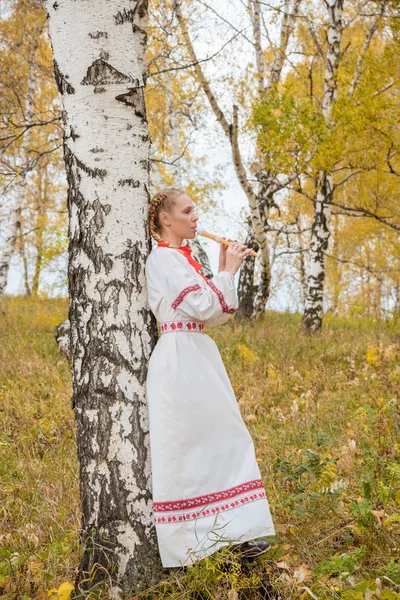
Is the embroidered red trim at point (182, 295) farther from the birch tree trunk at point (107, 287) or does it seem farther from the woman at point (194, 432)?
the birch tree trunk at point (107, 287)

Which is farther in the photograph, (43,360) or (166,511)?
(43,360)

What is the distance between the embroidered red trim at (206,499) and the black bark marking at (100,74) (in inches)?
Answer: 75.1

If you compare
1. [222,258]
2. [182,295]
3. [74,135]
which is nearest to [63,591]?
[182,295]

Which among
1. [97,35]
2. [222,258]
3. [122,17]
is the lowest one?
[222,258]

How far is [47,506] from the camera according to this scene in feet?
10.2

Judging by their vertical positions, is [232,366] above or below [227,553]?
above

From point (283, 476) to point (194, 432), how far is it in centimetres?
121

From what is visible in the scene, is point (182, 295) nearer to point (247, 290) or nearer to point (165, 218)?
point (165, 218)

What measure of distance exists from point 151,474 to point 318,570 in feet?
2.77

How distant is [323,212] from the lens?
9.27 meters

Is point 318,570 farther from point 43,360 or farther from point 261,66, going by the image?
point 261,66

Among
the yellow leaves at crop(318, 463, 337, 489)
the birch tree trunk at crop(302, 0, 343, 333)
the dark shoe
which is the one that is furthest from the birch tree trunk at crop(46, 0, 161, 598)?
the birch tree trunk at crop(302, 0, 343, 333)

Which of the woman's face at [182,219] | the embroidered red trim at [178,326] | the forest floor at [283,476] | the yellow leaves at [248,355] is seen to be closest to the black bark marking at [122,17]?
the woman's face at [182,219]

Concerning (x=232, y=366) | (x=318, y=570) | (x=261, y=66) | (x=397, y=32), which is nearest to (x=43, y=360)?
(x=232, y=366)
